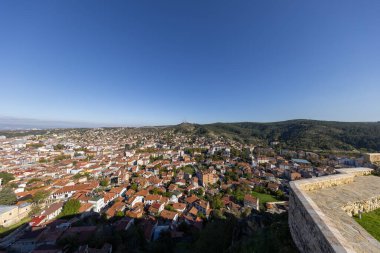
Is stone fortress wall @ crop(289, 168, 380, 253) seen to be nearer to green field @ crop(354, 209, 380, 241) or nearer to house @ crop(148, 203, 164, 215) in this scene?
green field @ crop(354, 209, 380, 241)

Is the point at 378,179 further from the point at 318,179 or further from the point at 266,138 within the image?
the point at 266,138

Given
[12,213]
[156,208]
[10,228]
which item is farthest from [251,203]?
[12,213]

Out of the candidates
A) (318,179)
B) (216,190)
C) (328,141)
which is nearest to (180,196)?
(216,190)

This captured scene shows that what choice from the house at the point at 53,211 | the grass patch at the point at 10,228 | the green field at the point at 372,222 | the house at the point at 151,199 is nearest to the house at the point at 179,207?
the house at the point at 151,199

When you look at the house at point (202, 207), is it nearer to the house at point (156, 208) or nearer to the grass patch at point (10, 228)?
the house at point (156, 208)

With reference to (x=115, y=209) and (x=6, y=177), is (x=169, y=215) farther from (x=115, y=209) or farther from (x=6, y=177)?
(x=6, y=177)
